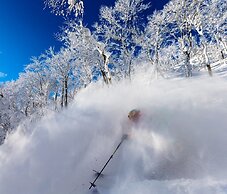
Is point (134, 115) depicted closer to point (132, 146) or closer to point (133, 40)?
point (132, 146)

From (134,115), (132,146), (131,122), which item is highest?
(134,115)

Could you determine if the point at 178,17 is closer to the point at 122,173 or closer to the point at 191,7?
the point at 191,7

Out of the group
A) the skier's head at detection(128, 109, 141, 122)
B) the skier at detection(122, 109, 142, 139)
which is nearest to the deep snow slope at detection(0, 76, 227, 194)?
the skier at detection(122, 109, 142, 139)

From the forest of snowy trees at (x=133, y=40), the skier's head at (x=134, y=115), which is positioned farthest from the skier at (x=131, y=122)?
the forest of snowy trees at (x=133, y=40)

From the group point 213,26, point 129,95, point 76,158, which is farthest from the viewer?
point 213,26

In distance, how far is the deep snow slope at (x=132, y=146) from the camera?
5774 mm

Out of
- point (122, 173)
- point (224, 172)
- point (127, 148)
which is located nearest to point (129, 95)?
point (127, 148)

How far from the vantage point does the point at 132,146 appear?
7.02 metres

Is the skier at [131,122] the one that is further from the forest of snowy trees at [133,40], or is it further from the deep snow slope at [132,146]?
the forest of snowy trees at [133,40]

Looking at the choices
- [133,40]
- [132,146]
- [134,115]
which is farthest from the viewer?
[133,40]

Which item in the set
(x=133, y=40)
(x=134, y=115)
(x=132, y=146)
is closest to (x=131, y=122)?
(x=134, y=115)

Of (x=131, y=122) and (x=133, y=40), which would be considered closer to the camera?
(x=131, y=122)

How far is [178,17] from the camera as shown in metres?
24.2

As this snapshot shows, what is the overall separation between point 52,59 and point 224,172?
3011 cm
